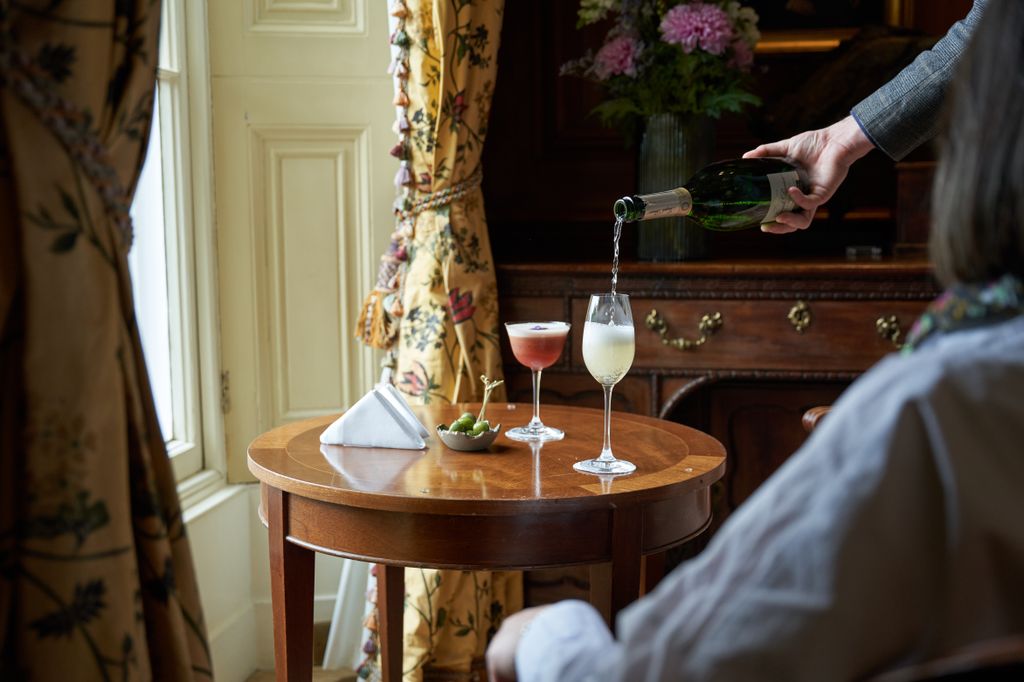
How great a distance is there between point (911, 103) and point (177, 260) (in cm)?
167

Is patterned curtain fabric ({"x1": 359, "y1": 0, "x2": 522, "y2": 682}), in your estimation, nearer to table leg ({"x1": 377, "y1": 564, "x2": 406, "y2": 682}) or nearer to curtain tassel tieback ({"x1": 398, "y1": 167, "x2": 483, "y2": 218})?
curtain tassel tieback ({"x1": 398, "y1": 167, "x2": 483, "y2": 218})

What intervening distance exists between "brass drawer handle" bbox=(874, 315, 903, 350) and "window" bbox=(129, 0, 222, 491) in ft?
5.22

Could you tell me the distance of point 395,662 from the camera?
2.31m

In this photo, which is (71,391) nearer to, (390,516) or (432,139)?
(390,516)

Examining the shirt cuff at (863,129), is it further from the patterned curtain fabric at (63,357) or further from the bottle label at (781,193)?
the patterned curtain fabric at (63,357)

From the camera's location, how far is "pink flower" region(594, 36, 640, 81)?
269 cm

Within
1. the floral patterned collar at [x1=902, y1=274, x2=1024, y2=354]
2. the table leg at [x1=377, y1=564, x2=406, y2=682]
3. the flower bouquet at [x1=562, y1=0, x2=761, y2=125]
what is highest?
the flower bouquet at [x1=562, y1=0, x2=761, y2=125]

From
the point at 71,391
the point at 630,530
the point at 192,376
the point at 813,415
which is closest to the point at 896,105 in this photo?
the point at 813,415

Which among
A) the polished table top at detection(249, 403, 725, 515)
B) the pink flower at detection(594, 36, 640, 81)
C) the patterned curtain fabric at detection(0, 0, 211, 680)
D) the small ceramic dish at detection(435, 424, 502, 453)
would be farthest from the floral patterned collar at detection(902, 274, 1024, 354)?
the pink flower at detection(594, 36, 640, 81)

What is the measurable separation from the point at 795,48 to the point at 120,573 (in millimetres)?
2582

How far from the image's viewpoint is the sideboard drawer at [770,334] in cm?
251

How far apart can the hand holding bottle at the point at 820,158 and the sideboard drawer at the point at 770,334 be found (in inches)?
23.8

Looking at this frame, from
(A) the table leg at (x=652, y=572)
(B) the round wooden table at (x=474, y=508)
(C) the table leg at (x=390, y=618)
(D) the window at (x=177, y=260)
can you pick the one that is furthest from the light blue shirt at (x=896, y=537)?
(D) the window at (x=177, y=260)

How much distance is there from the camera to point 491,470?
1690 millimetres
